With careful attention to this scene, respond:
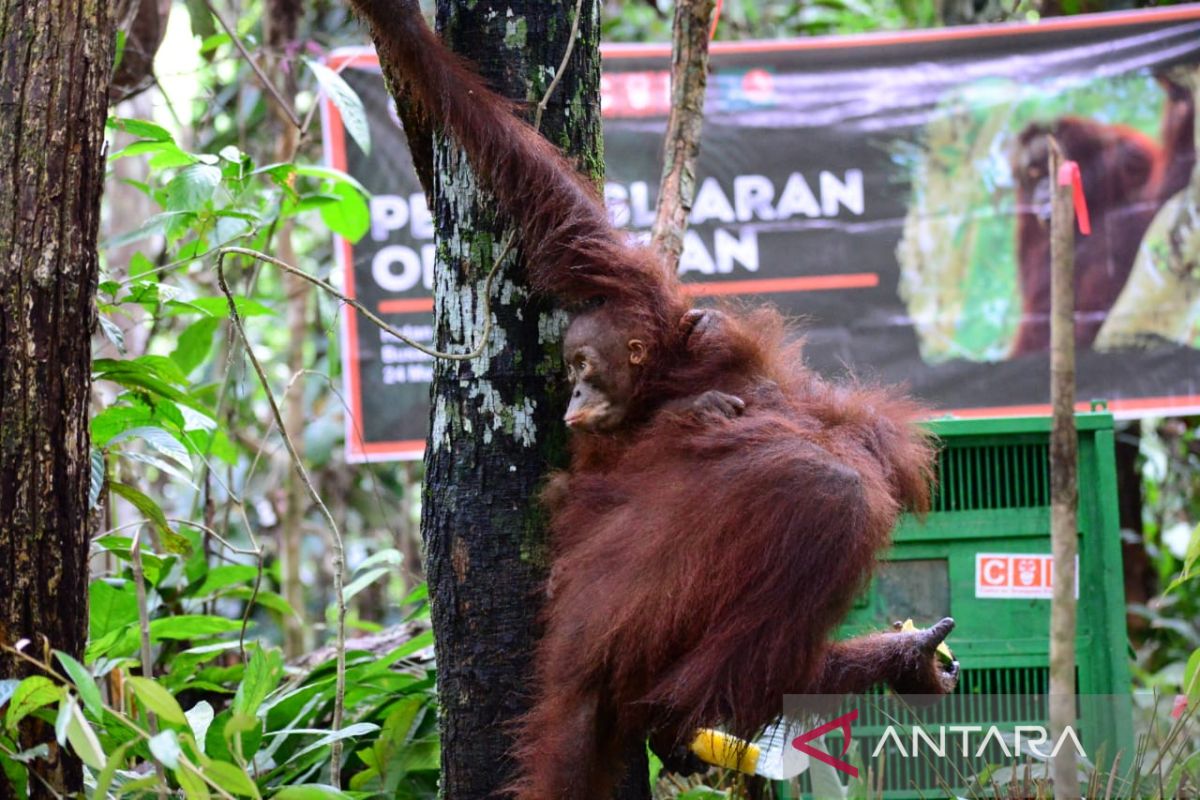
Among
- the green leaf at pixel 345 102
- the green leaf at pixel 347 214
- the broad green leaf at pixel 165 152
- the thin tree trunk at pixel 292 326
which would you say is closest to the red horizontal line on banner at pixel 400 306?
the thin tree trunk at pixel 292 326

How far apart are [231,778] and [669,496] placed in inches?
30.1

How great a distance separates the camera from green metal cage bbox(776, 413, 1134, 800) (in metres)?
2.96

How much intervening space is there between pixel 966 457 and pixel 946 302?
71.8 inches

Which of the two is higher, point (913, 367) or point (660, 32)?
point (660, 32)

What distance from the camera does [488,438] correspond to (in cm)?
213

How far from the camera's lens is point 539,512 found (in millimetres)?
2133

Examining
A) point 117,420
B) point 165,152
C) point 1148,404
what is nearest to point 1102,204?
point 1148,404

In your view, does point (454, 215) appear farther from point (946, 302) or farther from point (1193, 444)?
point (1193, 444)

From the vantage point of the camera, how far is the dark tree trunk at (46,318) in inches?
74.5

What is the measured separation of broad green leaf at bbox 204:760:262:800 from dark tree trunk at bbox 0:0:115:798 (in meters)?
0.42

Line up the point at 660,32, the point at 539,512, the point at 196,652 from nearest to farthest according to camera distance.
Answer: the point at 539,512 < the point at 196,652 < the point at 660,32

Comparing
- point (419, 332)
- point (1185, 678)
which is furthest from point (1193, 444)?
point (1185, 678)

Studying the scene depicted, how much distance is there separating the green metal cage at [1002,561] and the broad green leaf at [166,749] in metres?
1.75

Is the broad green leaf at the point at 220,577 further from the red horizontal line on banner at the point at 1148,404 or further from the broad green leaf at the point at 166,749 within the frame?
the red horizontal line on banner at the point at 1148,404
